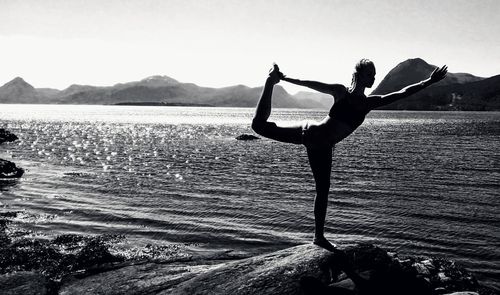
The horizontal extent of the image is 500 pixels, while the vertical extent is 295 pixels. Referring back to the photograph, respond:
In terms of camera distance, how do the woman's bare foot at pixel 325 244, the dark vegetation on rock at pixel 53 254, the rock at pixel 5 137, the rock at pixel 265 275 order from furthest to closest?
the rock at pixel 5 137 → the dark vegetation on rock at pixel 53 254 → the woman's bare foot at pixel 325 244 → the rock at pixel 265 275

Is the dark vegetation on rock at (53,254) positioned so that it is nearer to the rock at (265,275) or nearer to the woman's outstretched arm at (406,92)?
the rock at (265,275)

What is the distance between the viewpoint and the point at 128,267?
28.0 feet

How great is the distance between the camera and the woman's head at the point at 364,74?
7.00 m

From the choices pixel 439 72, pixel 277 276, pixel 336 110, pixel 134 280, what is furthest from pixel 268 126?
pixel 134 280

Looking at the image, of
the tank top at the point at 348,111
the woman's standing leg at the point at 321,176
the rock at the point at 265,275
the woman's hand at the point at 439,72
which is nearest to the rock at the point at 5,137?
the rock at the point at 265,275

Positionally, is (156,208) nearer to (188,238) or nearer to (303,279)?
(188,238)

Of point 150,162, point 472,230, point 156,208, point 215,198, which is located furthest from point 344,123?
point 150,162

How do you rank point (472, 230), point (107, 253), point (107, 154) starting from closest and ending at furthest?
point (107, 253)
point (472, 230)
point (107, 154)

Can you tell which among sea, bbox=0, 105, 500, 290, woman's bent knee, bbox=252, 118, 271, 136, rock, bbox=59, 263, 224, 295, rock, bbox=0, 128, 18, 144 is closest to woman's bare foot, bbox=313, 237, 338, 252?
sea, bbox=0, 105, 500, 290

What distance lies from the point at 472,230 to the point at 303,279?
43.0 feet

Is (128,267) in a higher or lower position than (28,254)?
higher

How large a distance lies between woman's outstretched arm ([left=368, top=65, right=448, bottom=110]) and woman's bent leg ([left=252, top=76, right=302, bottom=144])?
1.39m

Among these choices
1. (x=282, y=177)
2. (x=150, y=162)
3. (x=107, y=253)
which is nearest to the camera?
(x=107, y=253)

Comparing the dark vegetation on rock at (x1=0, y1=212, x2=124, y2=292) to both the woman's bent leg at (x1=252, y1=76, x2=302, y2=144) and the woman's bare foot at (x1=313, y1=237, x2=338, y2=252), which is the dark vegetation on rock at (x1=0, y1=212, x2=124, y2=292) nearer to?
the woman's bare foot at (x1=313, y1=237, x2=338, y2=252)
